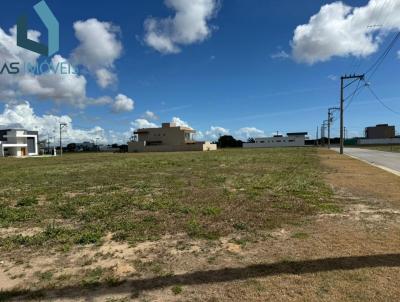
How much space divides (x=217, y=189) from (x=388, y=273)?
8378mm

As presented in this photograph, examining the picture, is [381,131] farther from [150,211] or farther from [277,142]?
[150,211]

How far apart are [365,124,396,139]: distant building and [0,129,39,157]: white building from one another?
133 m

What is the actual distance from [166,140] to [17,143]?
137 ft

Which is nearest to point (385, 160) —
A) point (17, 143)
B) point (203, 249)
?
point (203, 249)

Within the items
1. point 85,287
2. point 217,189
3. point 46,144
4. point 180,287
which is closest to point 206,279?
point 180,287

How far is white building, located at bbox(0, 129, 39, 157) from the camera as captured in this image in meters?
98.0

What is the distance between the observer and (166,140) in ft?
336

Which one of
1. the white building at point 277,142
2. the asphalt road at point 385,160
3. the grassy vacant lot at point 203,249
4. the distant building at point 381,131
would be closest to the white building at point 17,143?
the white building at point 277,142

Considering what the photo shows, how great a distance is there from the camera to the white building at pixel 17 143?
9800 cm

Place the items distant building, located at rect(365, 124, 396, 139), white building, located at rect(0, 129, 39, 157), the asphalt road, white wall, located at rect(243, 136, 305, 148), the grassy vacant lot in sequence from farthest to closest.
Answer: distant building, located at rect(365, 124, 396, 139), white wall, located at rect(243, 136, 305, 148), white building, located at rect(0, 129, 39, 157), the asphalt road, the grassy vacant lot

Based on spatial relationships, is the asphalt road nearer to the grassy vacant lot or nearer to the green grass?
the green grass

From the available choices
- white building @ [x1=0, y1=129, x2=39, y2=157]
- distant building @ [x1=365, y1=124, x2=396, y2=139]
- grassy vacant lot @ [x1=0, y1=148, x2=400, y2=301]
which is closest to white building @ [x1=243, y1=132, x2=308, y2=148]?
distant building @ [x1=365, y1=124, x2=396, y2=139]

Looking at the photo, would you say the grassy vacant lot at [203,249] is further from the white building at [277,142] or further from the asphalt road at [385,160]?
the white building at [277,142]

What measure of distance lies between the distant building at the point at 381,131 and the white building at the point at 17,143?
133392 millimetres
